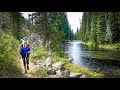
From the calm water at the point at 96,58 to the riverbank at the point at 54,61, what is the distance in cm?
15

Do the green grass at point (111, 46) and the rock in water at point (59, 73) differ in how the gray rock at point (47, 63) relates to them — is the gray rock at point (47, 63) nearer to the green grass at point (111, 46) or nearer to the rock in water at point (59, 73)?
the rock in water at point (59, 73)

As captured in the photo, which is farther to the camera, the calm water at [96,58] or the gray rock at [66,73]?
the calm water at [96,58]

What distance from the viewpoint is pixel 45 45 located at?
8211 millimetres

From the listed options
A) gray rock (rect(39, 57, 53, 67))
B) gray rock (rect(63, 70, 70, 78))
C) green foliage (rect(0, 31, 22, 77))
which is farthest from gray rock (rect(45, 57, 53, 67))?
green foliage (rect(0, 31, 22, 77))

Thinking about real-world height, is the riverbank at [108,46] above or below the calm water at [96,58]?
above

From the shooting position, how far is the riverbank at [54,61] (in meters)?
7.71

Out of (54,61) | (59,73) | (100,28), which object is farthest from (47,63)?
(100,28)

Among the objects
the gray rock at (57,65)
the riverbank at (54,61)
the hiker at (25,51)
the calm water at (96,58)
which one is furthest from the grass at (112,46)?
the hiker at (25,51)

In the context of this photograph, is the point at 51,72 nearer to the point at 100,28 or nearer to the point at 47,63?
the point at 47,63

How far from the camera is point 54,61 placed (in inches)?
312
